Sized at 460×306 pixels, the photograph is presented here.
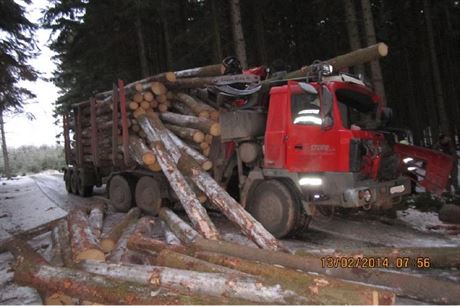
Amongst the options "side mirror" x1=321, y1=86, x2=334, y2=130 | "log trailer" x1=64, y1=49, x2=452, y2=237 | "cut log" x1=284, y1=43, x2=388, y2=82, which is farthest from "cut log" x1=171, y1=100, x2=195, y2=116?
"side mirror" x1=321, y1=86, x2=334, y2=130

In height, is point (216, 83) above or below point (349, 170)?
above

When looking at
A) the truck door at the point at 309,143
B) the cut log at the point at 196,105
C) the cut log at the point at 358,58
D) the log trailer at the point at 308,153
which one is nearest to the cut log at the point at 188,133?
the log trailer at the point at 308,153

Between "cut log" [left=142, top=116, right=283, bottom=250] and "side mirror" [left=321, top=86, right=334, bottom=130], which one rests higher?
"side mirror" [left=321, top=86, right=334, bottom=130]

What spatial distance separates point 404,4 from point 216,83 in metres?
15.5

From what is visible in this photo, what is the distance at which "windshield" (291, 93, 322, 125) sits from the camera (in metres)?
7.12

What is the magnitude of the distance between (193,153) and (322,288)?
5235 mm

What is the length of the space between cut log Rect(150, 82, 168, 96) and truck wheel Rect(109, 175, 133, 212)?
2.48 m

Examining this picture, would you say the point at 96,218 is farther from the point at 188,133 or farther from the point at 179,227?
the point at 188,133

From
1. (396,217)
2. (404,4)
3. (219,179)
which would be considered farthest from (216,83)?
(404,4)

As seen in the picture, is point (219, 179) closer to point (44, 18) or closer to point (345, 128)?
point (345, 128)

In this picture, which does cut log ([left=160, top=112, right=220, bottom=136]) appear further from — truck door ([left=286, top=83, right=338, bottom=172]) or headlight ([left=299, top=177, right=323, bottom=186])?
headlight ([left=299, top=177, right=323, bottom=186])

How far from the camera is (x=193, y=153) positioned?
8.73 meters

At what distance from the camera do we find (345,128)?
723cm

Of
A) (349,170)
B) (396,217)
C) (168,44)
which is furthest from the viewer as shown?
(168,44)
